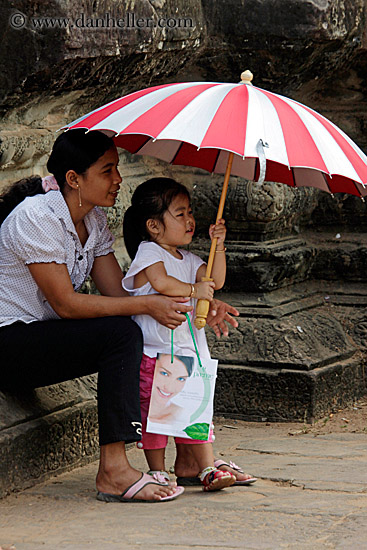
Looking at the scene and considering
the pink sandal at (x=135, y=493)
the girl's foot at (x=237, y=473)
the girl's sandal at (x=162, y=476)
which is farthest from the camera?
the girl's foot at (x=237, y=473)

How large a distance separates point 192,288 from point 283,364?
1.23m

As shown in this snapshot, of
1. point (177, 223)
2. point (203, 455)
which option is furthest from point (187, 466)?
point (177, 223)

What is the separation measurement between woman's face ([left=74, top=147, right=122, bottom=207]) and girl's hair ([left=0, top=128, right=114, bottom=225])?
0.02 m

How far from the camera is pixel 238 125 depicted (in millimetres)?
2729

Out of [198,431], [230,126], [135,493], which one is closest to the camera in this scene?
[230,126]

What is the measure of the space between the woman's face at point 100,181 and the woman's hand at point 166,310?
0.39 meters

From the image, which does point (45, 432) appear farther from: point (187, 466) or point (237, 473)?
point (237, 473)

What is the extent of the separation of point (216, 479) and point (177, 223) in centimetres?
86

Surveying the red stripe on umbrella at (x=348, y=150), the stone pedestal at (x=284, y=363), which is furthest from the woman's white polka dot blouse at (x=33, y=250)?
the stone pedestal at (x=284, y=363)

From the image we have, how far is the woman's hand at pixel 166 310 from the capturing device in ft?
9.71

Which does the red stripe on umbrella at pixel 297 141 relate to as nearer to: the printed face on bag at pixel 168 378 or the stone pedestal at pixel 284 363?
the printed face on bag at pixel 168 378

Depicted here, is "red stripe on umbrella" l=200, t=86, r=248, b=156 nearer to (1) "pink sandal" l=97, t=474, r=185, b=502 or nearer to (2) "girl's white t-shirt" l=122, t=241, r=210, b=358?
(2) "girl's white t-shirt" l=122, t=241, r=210, b=358

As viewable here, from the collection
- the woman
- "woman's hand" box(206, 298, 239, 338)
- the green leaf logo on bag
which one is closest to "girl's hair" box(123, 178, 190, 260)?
the woman

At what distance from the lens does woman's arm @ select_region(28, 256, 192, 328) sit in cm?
292
